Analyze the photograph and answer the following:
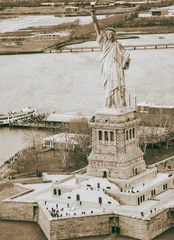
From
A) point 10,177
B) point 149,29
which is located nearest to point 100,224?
point 10,177

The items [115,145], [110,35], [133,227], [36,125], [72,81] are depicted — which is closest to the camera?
[133,227]

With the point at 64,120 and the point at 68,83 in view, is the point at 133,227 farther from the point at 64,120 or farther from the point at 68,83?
the point at 68,83

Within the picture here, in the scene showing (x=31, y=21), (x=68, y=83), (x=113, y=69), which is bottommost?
(x=31, y=21)

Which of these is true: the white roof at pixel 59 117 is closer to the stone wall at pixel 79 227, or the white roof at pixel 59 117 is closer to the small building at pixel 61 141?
the small building at pixel 61 141

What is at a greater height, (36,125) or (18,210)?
(18,210)

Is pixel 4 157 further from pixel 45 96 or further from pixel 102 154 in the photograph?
pixel 45 96

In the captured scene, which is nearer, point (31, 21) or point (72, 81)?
point (72, 81)

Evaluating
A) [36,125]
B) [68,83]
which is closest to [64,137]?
[36,125]

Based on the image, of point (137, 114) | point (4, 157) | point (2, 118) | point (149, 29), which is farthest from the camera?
point (149, 29)
